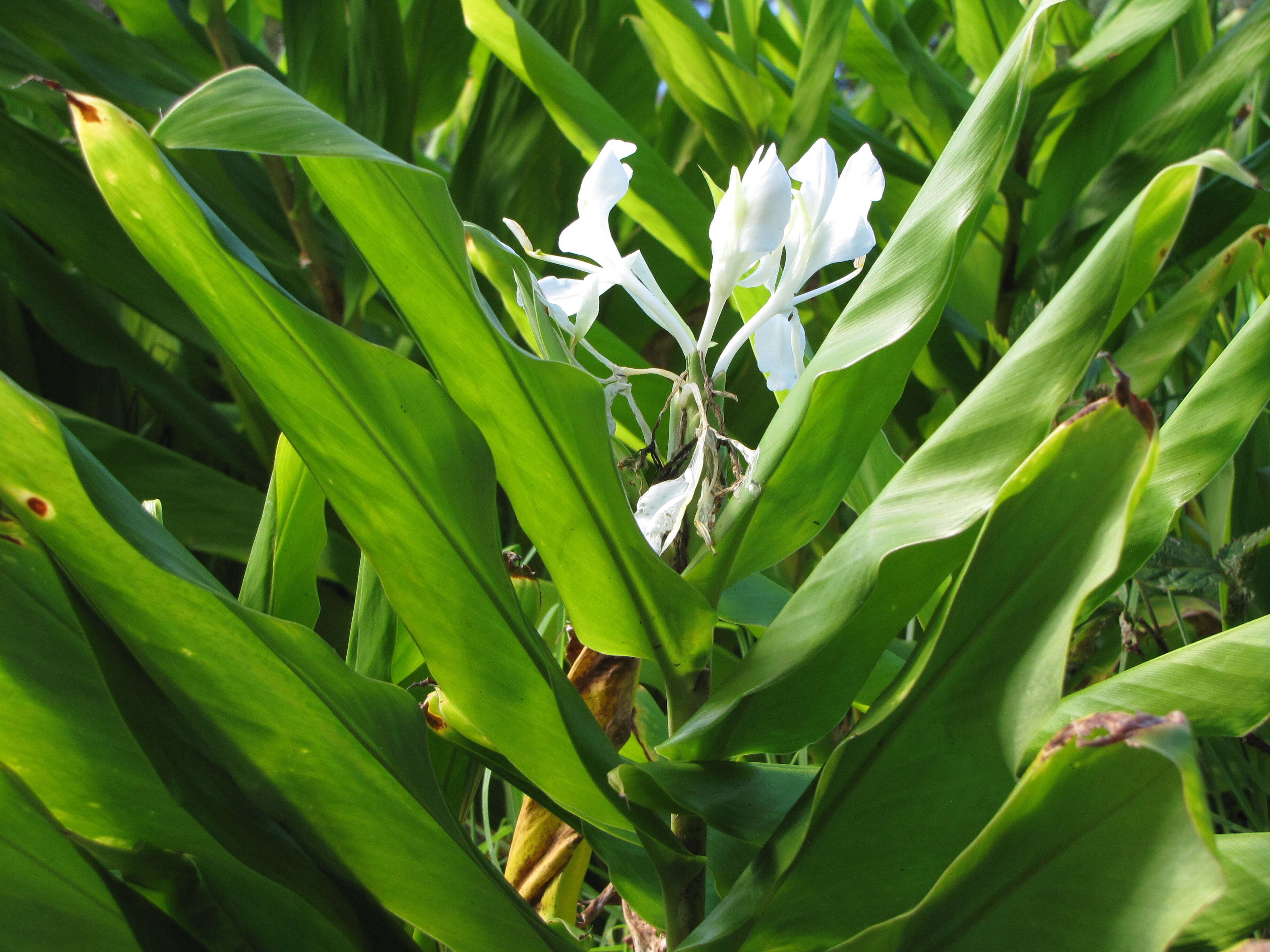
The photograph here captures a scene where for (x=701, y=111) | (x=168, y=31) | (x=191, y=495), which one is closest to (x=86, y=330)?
(x=191, y=495)

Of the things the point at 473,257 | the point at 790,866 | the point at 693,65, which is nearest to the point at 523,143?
the point at 693,65

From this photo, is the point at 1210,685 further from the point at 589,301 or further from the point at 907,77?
the point at 907,77

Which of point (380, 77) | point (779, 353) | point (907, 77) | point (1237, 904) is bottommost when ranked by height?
point (1237, 904)

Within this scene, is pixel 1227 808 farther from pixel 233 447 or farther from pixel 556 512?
pixel 233 447

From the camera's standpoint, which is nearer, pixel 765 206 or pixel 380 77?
pixel 765 206

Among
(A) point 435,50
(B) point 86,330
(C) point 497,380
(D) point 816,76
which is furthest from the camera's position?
(A) point 435,50

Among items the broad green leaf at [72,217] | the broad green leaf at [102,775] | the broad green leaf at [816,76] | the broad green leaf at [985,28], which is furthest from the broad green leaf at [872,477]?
the broad green leaf at [72,217]

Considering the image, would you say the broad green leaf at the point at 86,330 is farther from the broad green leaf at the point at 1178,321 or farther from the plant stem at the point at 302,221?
the broad green leaf at the point at 1178,321
